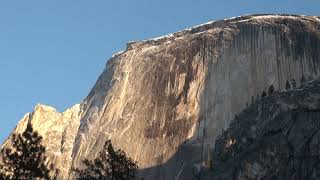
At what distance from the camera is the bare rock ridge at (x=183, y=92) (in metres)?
114

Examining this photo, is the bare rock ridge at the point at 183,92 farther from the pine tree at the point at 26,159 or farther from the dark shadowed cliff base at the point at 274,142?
the pine tree at the point at 26,159

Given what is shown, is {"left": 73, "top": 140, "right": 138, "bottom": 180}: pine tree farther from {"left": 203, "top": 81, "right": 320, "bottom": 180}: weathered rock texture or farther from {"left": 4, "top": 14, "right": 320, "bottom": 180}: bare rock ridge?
{"left": 4, "top": 14, "right": 320, "bottom": 180}: bare rock ridge

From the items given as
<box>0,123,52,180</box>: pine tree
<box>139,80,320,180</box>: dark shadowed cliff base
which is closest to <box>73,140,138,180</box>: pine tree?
<box>0,123,52,180</box>: pine tree

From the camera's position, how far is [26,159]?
44.5 m

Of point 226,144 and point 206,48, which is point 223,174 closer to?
point 226,144

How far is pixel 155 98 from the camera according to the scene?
12356cm

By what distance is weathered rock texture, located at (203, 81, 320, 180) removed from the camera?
80581mm

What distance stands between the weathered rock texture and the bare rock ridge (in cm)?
1731

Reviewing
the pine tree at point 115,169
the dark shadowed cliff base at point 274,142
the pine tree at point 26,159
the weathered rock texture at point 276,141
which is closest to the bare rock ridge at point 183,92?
the dark shadowed cliff base at point 274,142

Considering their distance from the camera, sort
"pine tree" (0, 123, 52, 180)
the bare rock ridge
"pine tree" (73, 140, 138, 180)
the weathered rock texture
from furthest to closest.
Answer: the bare rock ridge → the weathered rock texture → "pine tree" (73, 140, 138, 180) → "pine tree" (0, 123, 52, 180)

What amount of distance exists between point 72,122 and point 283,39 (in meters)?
40.9

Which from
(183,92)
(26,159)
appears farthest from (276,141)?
(26,159)

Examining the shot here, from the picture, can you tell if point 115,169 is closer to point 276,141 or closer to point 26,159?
point 26,159

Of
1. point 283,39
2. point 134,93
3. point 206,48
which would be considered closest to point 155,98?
point 134,93
